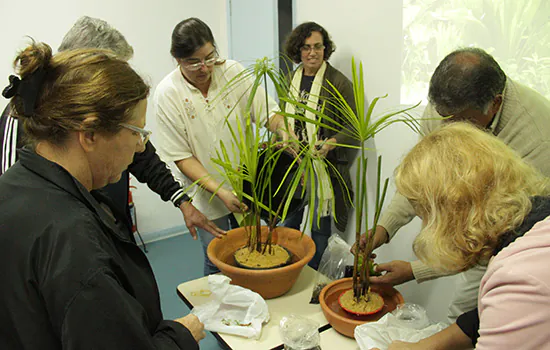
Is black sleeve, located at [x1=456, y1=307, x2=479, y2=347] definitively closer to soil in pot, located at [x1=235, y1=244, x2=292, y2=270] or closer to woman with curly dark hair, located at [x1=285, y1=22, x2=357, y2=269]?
soil in pot, located at [x1=235, y1=244, x2=292, y2=270]

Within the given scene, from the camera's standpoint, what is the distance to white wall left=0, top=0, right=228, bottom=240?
3172 mm

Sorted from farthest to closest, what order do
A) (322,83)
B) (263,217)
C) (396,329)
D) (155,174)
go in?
(322,83) → (155,174) → (263,217) → (396,329)

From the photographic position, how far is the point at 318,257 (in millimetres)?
2910

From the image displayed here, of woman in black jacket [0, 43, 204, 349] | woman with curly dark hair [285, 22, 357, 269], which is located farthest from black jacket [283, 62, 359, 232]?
Result: woman in black jacket [0, 43, 204, 349]

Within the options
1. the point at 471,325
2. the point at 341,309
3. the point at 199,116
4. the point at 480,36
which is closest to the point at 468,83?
the point at 471,325

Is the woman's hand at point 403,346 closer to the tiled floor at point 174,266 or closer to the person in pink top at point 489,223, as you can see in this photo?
the person in pink top at point 489,223

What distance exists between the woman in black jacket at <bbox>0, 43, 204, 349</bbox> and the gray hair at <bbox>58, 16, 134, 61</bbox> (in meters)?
0.67

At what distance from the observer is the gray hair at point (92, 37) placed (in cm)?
151

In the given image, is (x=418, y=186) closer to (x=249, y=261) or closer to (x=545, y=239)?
(x=545, y=239)

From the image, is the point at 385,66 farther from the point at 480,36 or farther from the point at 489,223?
the point at 489,223

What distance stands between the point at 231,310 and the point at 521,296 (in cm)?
94

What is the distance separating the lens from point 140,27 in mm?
3643

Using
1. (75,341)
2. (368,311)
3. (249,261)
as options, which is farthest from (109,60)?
(368,311)

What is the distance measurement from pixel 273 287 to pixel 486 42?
1.66 m
